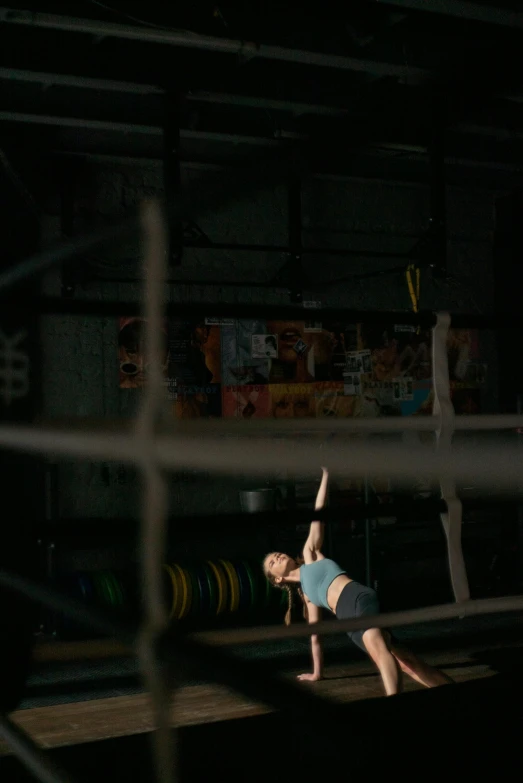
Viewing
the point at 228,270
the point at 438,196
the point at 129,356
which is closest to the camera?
the point at 438,196

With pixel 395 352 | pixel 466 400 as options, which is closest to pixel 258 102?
pixel 395 352

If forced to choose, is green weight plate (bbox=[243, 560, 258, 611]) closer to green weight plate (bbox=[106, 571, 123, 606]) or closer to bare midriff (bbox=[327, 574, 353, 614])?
green weight plate (bbox=[106, 571, 123, 606])

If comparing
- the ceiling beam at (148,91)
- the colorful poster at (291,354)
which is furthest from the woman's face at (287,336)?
the ceiling beam at (148,91)

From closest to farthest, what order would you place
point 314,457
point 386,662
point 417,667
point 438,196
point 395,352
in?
point 314,457 → point 386,662 → point 417,667 → point 438,196 → point 395,352

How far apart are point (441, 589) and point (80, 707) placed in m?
2.95

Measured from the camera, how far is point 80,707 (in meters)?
3.66

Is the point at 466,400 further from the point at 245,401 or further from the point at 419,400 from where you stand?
the point at 245,401

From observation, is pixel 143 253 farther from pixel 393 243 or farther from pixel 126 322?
pixel 393 243

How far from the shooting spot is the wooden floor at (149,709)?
332cm

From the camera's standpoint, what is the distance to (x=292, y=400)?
18.5 feet

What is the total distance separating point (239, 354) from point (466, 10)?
9.22ft

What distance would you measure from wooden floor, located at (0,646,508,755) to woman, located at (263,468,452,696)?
0.51 feet

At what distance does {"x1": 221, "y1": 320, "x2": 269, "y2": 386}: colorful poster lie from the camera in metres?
5.49

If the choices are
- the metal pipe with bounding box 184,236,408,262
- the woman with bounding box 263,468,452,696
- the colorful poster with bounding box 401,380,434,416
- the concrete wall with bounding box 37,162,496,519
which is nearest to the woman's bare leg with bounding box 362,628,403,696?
the woman with bounding box 263,468,452,696
